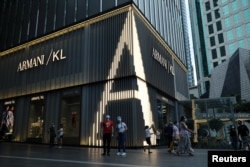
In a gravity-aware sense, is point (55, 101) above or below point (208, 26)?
below

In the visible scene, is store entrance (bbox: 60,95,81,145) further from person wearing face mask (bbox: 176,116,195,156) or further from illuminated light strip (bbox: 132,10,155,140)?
person wearing face mask (bbox: 176,116,195,156)

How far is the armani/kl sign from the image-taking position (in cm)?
2143

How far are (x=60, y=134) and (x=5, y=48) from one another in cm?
1493

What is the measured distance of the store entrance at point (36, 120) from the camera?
21594 millimetres

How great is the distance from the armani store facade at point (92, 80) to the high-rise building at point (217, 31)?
1657 inches

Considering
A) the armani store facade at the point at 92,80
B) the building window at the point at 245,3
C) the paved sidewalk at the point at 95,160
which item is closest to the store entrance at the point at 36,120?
the armani store facade at the point at 92,80

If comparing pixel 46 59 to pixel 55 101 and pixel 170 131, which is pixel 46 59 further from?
pixel 170 131

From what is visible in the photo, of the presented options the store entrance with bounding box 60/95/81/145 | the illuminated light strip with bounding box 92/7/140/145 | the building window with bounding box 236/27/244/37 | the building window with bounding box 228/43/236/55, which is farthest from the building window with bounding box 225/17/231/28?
the store entrance with bounding box 60/95/81/145

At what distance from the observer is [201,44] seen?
71062mm

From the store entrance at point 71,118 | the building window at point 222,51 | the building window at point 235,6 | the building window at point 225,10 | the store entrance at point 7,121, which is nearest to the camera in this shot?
the store entrance at point 71,118

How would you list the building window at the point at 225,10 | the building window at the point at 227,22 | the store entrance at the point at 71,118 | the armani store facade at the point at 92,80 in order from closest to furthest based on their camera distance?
the armani store facade at the point at 92,80
the store entrance at the point at 71,118
the building window at the point at 227,22
the building window at the point at 225,10

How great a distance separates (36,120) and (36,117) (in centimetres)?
28

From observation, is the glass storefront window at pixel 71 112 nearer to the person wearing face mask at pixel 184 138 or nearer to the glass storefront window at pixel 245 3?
the person wearing face mask at pixel 184 138

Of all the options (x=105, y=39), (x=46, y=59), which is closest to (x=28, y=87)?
(x=46, y=59)
